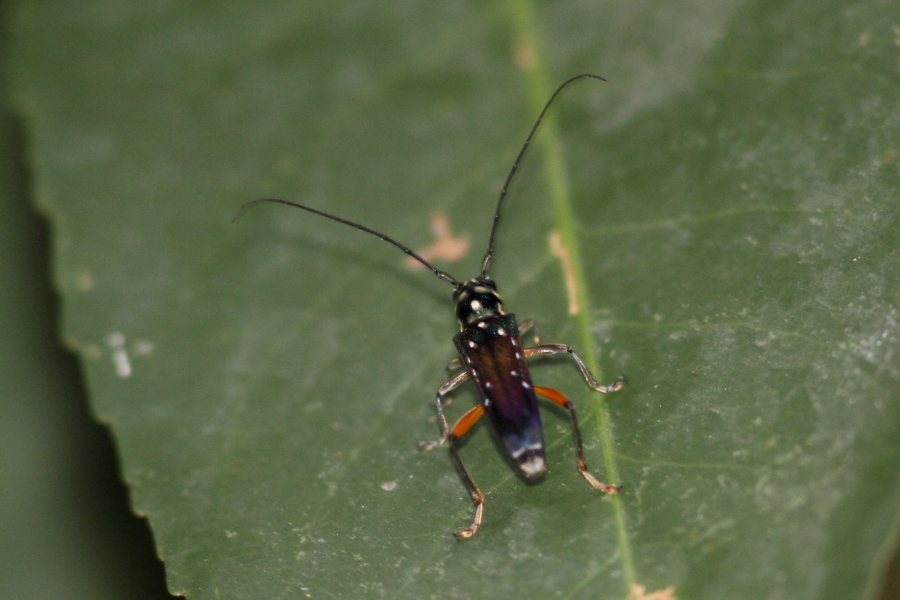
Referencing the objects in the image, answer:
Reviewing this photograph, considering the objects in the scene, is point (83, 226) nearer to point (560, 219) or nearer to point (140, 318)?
point (140, 318)

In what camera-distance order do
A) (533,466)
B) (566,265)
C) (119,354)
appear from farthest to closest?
(119,354) → (566,265) → (533,466)

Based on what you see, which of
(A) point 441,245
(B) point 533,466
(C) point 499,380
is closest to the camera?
(B) point 533,466

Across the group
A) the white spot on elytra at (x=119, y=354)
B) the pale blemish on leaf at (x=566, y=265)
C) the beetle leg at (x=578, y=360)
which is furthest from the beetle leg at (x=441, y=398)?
the white spot on elytra at (x=119, y=354)

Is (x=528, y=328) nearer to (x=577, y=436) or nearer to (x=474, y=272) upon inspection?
(x=474, y=272)

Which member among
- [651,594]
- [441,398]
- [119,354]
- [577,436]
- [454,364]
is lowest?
[651,594]


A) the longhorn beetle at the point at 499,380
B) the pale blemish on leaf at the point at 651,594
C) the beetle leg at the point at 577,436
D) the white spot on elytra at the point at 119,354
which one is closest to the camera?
the pale blemish on leaf at the point at 651,594

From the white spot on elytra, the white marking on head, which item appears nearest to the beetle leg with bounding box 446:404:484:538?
the white marking on head

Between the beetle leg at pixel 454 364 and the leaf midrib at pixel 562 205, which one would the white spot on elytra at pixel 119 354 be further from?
the leaf midrib at pixel 562 205

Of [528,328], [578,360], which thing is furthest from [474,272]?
[578,360]
